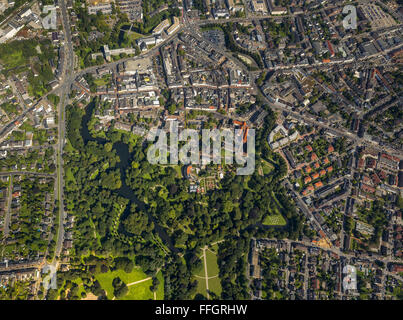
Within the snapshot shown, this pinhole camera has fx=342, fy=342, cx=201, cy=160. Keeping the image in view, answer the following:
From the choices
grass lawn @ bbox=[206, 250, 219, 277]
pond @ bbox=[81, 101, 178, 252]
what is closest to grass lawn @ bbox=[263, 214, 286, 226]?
grass lawn @ bbox=[206, 250, 219, 277]

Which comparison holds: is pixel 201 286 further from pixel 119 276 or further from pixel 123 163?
pixel 123 163

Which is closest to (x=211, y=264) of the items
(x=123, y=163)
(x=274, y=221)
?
(x=274, y=221)

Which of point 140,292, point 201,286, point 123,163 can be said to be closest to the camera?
point 140,292

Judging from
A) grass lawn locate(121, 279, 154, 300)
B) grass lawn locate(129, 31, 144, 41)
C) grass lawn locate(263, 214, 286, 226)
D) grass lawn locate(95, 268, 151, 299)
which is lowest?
grass lawn locate(121, 279, 154, 300)

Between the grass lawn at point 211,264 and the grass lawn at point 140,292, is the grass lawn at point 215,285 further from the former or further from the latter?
the grass lawn at point 140,292

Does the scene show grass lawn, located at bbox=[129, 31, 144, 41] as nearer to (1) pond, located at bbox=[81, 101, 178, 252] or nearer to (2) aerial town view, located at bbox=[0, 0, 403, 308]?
(2) aerial town view, located at bbox=[0, 0, 403, 308]

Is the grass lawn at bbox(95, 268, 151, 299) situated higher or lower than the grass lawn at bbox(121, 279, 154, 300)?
higher

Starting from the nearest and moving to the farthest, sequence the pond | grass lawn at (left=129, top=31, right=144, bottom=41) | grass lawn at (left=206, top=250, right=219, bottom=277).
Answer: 1. grass lawn at (left=206, top=250, right=219, bottom=277)
2. the pond
3. grass lawn at (left=129, top=31, right=144, bottom=41)
